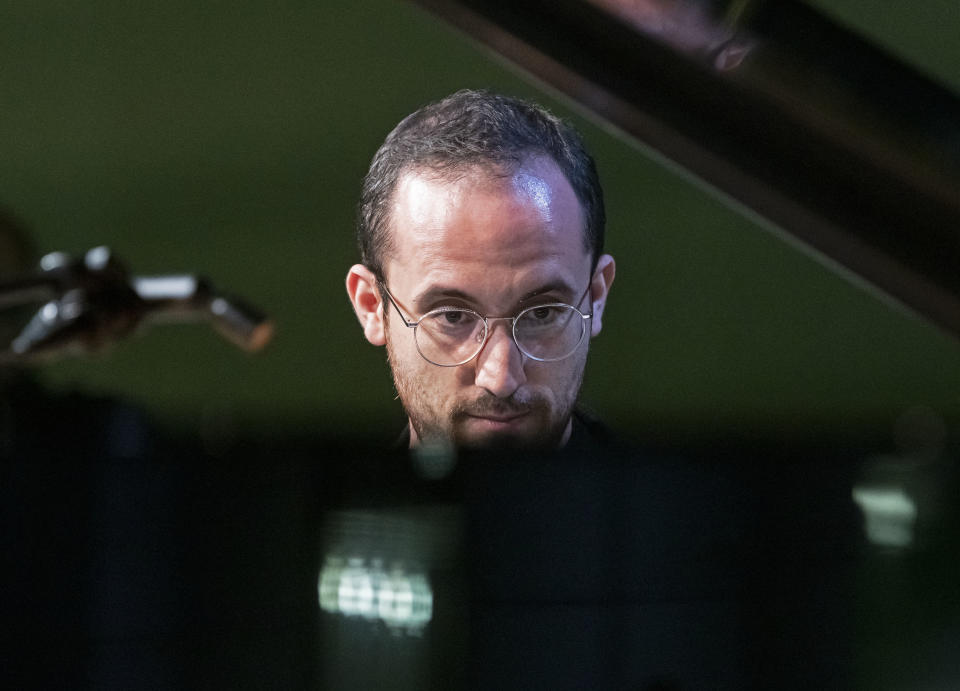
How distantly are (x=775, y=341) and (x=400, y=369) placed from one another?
1.95 meters

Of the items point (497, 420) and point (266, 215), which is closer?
point (497, 420)

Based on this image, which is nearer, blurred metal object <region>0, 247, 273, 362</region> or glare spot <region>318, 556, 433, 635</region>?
glare spot <region>318, 556, 433, 635</region>

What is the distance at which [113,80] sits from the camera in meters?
1.93

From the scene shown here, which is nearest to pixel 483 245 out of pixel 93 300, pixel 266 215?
pixel 93 300

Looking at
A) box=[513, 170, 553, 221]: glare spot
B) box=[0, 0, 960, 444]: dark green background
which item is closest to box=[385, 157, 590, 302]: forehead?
box=[513, 170, 553, 221]: glare spot

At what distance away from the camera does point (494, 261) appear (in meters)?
0.33

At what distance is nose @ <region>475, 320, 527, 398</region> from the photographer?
1.08 ft

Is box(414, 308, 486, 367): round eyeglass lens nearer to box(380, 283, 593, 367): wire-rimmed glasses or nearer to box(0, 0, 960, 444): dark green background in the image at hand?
box(380, 283, 593, 367): wire-rimmed glasses

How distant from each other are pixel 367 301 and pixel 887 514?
0.22 metres

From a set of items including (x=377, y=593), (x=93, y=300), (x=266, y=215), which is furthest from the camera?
(x=266, y=215)

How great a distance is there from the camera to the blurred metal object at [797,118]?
27 centimetres

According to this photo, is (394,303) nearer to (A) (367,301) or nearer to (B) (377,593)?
(A) (367,301)

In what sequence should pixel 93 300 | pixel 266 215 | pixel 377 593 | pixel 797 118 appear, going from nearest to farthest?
pixel 797 118 → pixel 377 593 → pixel 93 300 → pixel 266 215

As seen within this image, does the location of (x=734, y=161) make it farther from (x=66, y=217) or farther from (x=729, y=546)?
(x=66, y=217)
